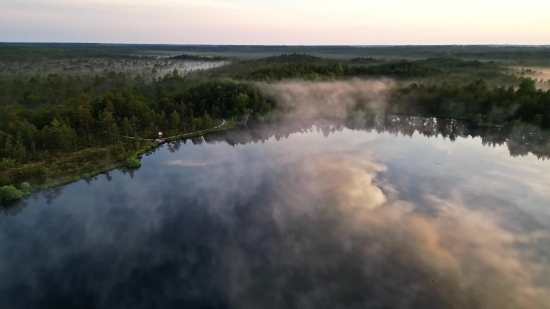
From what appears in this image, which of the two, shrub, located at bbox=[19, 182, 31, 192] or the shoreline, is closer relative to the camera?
shrub, located at bbox=[19, 182, 31, 192]

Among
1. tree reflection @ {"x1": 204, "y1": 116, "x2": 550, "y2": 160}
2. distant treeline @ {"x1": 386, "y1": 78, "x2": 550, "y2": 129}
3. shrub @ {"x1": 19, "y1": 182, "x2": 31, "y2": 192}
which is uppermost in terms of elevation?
distant treeline @ {"x1": 386, "y1": 78, "x2": 550, "y2": 129}

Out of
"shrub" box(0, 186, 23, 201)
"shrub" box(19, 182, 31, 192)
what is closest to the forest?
"shrub" box(19, 182, 31, 192)

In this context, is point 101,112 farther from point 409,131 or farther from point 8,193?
point 409,131

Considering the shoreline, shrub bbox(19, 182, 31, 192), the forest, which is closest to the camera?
shrub bbox(19, 182, 31, 192)

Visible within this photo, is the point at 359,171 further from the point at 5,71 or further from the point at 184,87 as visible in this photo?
the point at 5,71

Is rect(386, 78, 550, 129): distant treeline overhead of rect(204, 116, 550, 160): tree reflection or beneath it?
overhead

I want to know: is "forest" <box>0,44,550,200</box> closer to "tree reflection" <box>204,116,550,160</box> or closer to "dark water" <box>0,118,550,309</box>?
"tree reflection" <box>204,116,550,160</box>

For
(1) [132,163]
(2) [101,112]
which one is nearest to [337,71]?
(2) [101,112]

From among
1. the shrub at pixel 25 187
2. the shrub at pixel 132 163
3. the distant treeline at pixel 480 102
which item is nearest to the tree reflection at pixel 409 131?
the distant treeline at pixel 480 102

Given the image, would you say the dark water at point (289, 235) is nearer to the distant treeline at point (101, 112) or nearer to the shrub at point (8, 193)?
the shrub at point (8, 193)
